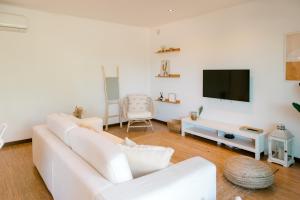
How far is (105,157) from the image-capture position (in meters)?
1.38

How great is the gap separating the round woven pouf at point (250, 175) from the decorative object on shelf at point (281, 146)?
2.35 feet

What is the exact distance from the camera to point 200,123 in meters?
4.07

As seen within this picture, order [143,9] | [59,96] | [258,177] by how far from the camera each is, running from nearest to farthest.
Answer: [258,177], [143,9], [59,96]

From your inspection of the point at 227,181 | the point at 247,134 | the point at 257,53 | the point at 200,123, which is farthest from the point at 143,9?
the point at 227,181

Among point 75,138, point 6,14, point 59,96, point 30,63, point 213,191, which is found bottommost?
point 213,191

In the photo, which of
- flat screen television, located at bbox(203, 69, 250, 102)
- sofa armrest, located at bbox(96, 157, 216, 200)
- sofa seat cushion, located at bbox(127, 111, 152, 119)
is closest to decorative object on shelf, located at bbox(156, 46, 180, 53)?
flat screen television, located at bbox(203, 69, 250, 102)

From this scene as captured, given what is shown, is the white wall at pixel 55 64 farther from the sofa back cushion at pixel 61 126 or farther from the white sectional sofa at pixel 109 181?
the white sectional sofa at pixel 109 181

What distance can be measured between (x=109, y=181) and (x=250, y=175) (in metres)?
1.78

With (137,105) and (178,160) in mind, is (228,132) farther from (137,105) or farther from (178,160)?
(137,105)

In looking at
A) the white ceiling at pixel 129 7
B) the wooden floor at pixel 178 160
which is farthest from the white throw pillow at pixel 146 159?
the white ceiling at pixel 129 7

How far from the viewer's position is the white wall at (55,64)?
383 centimetres

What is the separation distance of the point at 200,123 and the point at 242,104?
32.8 inches

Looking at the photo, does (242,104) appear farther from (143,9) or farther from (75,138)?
(75,138)

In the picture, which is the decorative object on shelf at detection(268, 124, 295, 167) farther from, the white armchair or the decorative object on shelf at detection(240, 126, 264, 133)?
the white armchair
